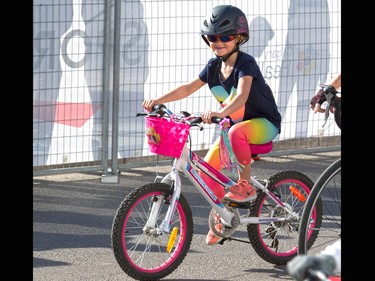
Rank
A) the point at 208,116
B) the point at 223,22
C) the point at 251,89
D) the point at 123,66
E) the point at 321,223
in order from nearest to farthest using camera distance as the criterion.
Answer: the point at 208,116 < the point at 223,22 < the point at 251,89 < the point at 321,223 < the point at 123,66

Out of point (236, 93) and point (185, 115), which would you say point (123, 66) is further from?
point (185, 115)

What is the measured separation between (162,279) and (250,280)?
567 mm

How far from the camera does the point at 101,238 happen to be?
8680mm

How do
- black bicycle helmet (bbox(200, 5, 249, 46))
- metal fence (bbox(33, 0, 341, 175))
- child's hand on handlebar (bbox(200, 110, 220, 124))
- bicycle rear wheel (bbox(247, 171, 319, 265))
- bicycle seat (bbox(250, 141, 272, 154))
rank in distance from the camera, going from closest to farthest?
child's hand on handlebar (bbox(200, 110, 220, 124)) → black bicycle helmet (bbox(200, 5, 249, 46)) → bicycle seat (bbox(250, 141, 272, 154)) → bicycle rear wheel (bbox(247, 171, 319, 265)) → metal fence (bbox(33, 0, 341, 175))

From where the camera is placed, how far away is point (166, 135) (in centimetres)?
711

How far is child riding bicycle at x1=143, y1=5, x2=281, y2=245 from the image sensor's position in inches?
293

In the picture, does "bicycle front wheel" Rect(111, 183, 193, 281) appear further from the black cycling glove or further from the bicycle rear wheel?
the black cycling glove

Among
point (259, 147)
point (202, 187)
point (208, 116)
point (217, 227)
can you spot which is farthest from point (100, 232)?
point (208, 116)

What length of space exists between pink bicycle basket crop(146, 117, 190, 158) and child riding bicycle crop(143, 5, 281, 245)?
350 millimetres

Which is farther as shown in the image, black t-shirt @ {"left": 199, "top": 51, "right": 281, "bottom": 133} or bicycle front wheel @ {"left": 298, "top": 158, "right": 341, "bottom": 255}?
black t-shirt @ {"left": 199, "top": 51, "right": 281, "bottom": 133}

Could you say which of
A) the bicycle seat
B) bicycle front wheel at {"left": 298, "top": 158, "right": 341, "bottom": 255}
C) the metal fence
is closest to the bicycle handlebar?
the bicycle seat

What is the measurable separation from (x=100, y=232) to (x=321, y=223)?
1.83 m

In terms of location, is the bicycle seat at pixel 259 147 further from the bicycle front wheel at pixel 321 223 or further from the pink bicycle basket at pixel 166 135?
the pink bicycle basket at pixel 166 135
